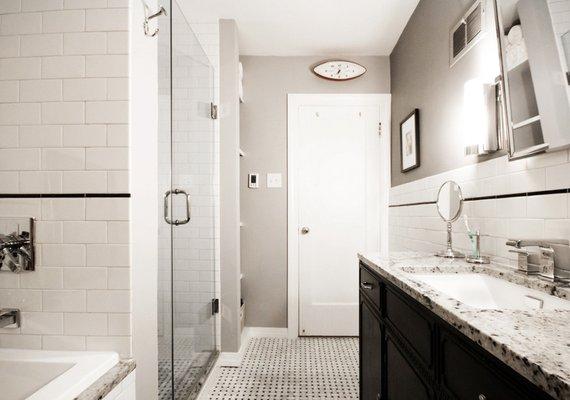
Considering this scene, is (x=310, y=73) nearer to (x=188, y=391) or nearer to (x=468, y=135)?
(x=468, y=135)

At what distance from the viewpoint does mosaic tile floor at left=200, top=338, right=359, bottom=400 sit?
2066 millimetres

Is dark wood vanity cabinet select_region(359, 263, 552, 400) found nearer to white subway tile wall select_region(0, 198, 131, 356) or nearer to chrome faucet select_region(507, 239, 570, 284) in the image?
chrome faucet select_region(507, 239, 570, 284)

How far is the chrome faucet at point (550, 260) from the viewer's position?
3.41 feet

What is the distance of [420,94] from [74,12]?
7.01 feet

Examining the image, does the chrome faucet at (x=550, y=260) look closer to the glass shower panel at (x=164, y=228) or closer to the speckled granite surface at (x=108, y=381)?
the speckled granite surface at (x=108, y=381)

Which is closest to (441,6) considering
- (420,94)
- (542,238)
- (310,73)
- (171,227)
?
(420,94)

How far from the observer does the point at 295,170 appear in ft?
10.0

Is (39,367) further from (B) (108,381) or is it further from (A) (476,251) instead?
(A) (476,251)

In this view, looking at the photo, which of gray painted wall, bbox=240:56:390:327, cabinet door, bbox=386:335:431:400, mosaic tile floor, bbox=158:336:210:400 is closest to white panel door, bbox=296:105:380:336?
gray painted wall, bbox=240:56:390:327

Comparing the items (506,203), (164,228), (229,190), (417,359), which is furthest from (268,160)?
(417,359)

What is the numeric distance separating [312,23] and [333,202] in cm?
154

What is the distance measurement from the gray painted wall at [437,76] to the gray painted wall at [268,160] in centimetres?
57

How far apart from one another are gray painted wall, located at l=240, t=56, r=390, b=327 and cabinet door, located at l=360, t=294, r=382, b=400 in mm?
1368

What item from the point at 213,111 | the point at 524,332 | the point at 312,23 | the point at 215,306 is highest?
the point at 312,23
